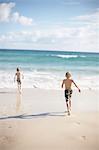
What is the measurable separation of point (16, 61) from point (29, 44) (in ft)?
0.80

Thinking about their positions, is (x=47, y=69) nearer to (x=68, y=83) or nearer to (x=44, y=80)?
(x=44, y=80)

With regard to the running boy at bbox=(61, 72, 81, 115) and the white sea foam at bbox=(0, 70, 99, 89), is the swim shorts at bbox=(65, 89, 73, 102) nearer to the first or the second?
the running boy at bbox=(61, 72, 81, 115)

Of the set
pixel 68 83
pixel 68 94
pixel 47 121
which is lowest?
pixel 47 121

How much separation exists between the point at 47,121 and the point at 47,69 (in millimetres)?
530

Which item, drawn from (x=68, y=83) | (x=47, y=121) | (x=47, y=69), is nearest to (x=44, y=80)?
(x=47, y=69)

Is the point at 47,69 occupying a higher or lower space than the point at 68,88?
higher

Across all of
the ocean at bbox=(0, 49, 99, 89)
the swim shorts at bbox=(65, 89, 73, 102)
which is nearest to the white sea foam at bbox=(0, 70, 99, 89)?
the ocean at bbox=(0, 49, 99, 89)

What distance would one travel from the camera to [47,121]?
2.90 meters

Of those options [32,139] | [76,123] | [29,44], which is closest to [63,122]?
[76,123]

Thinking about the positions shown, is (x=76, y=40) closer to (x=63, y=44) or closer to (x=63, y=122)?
(x=63, y=44)

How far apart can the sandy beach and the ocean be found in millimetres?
81

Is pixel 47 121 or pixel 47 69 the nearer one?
pixel 47 121

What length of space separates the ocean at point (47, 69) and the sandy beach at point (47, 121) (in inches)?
3.2

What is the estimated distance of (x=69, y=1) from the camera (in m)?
2.90
